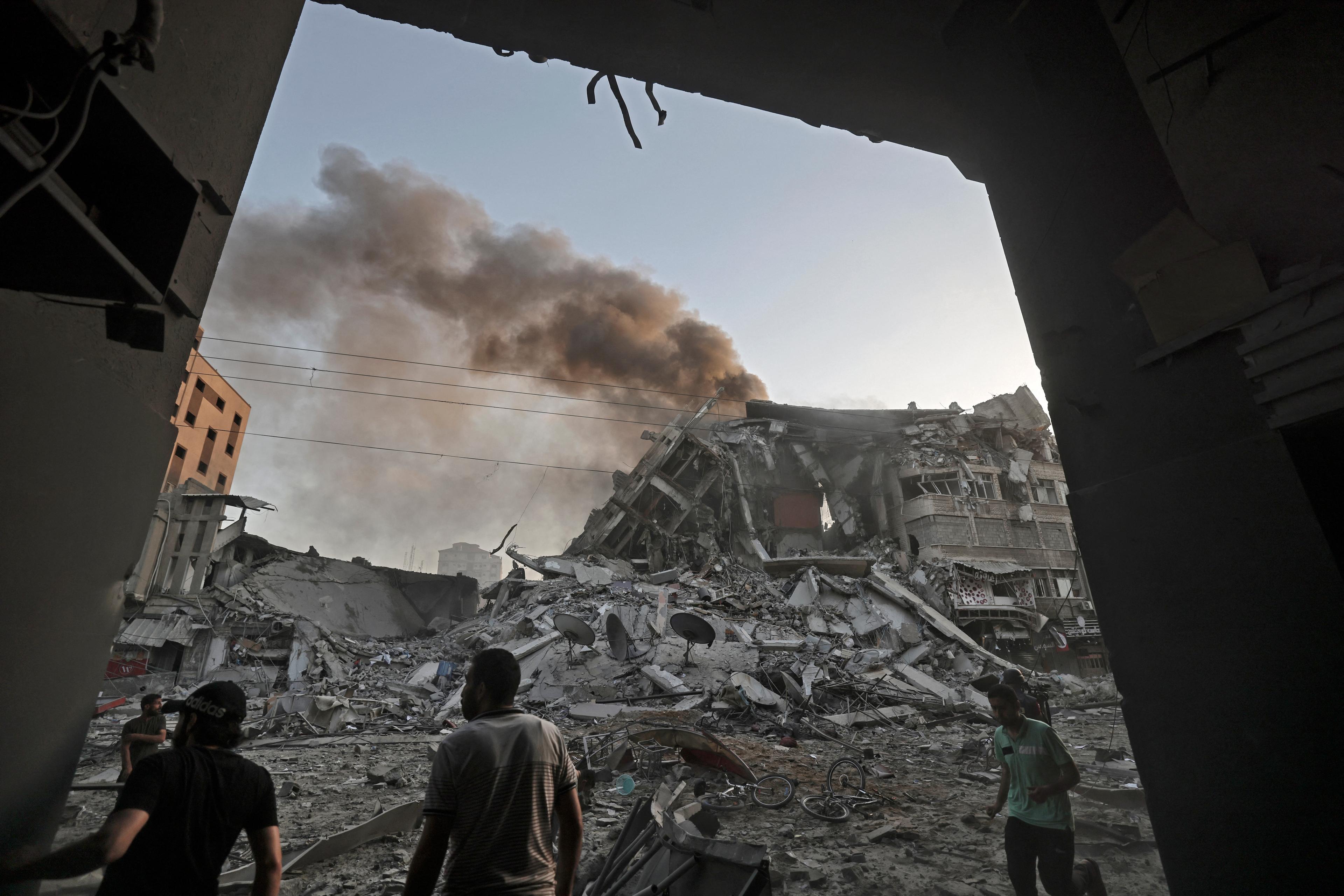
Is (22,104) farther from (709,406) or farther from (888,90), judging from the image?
(709,406)

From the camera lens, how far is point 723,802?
6.39 metres

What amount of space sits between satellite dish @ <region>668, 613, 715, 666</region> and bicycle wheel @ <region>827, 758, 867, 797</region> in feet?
11.9

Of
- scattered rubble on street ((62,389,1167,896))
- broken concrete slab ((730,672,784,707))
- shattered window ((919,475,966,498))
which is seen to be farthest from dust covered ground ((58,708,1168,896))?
shattered window ((919,475,966,498))

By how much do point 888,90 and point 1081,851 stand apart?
6.96 metres

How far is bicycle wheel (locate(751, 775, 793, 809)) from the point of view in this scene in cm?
635

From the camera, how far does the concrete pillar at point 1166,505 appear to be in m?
2.26

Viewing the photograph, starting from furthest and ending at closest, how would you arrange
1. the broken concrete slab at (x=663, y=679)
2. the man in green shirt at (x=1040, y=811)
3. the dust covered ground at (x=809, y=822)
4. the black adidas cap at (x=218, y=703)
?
the broken concrete slab at (x=663, y=679), the dust covered ground at (x=809, y=822), the man in green shirt at (x=1040, y=811), the black adidas cap at (x=218, y=703)

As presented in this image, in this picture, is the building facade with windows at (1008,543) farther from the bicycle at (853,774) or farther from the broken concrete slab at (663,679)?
the bicycle at (853,774)

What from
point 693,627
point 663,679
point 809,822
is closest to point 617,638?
point 663,679

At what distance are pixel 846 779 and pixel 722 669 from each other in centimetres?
602

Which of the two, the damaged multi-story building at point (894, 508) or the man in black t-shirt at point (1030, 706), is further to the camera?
the damaged multi-story building at point (894, 508)

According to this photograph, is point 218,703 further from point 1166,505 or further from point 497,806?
point 1166,505

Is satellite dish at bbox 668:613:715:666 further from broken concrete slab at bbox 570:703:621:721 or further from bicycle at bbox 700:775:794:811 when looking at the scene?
bicycle at bbox 700:775:794:811

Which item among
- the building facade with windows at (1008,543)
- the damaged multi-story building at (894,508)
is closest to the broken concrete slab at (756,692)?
the damaged multi-story building at (894,508)
